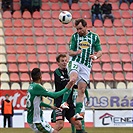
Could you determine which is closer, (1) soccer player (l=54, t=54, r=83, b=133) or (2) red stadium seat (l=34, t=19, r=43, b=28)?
(1) soccer player (l=54, t=54, r=83, b=133)

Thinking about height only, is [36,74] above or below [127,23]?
below

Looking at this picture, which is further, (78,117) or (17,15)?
(17,15)

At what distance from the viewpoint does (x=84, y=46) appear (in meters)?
11.9

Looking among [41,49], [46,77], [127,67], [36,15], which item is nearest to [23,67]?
[46,77]

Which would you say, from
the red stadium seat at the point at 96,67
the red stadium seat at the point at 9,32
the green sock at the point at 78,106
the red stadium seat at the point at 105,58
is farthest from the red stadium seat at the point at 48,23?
the green sock at the point at 78,106

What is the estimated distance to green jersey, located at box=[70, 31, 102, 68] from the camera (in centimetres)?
1191

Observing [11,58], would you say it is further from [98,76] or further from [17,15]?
[98,76]

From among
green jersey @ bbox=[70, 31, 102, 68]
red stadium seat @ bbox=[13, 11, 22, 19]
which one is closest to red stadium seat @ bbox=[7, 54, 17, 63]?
red stadium seat @ bbox=[13, 11, 22, 19]

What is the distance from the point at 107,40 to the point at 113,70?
2053mm

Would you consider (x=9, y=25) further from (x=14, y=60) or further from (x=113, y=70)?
(x=113, y=70)

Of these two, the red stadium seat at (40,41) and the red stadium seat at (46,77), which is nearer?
the red stadium seat at (46,77)

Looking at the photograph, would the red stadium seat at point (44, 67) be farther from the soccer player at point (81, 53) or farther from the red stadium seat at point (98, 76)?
the soccer player at point (81, 53)

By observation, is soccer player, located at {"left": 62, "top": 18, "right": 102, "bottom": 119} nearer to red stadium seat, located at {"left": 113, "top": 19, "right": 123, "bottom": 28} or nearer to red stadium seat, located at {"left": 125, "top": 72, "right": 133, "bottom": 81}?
red stadium seat, located at {"left": 125, "top": 72, "right": 133, "bottom": 81}

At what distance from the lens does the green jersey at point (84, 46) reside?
11.9 meters
